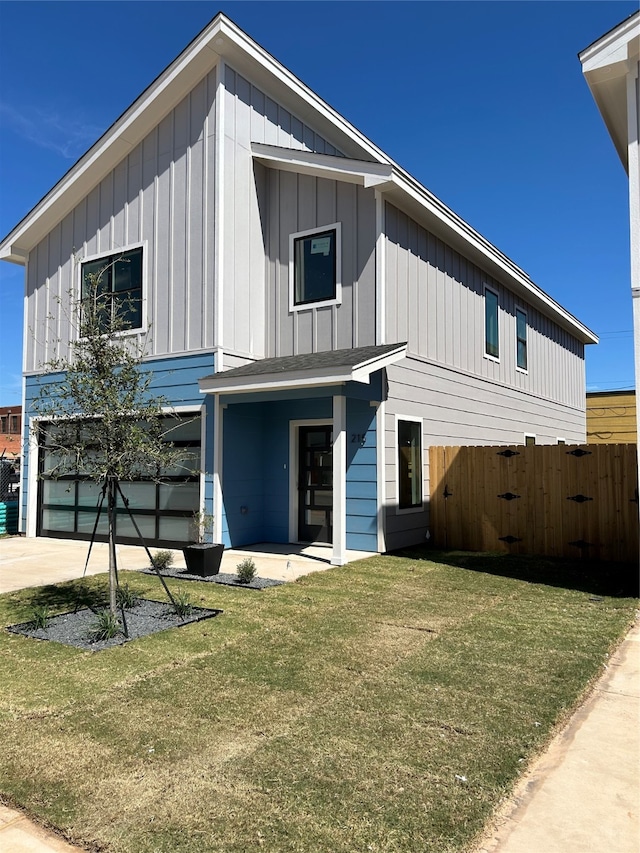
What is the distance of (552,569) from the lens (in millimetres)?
8852

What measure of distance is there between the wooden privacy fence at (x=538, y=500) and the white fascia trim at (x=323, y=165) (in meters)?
4.90

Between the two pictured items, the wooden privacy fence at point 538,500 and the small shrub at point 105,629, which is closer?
the small shrub at point 105,629

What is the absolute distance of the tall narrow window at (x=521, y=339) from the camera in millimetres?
15820

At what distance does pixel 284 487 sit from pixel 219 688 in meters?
6.52

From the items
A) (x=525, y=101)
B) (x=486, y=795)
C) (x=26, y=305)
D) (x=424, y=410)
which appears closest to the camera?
(x=486, y=795)

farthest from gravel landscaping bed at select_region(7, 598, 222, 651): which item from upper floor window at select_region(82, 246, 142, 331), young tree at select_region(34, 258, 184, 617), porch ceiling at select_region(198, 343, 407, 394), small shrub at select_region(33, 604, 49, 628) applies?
upper floor window at select_region(82, 246, 142, 331)

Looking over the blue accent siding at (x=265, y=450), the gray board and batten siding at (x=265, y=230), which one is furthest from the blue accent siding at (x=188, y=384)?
the gray board and batten siding at (x=265, y=230)

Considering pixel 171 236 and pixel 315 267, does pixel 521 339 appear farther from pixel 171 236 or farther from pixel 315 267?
pixel 171 236

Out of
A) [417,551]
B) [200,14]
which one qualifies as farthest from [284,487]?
[200,14]

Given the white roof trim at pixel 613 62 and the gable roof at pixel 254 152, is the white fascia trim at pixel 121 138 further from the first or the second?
the white roof trim at pixel 613 62

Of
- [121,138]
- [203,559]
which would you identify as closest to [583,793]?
[203,559]

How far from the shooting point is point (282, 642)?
5305mm

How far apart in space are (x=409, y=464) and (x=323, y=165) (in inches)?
211

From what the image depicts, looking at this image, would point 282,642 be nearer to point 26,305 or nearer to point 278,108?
point 278,108
